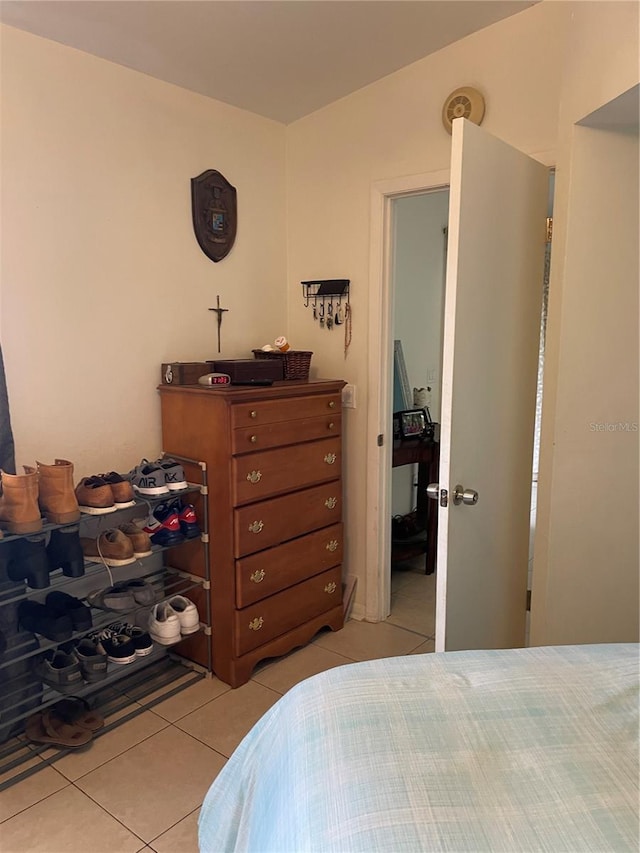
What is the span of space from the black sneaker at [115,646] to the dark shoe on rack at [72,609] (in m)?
0.15

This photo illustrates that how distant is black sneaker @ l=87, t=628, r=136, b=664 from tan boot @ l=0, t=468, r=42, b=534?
573mm

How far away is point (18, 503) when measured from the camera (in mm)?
1884

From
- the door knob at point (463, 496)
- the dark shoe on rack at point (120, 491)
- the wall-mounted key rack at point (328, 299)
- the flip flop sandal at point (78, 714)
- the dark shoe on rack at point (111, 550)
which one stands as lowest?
the flip flop sandal at point (78, 714)

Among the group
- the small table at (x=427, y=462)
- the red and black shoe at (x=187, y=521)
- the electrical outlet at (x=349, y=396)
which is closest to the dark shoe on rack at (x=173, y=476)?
the red and black shoe at (x=187, y=521)

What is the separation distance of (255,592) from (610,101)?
2.06 meters

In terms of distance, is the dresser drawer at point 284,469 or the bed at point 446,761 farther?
the dresser drawer at point 284,469

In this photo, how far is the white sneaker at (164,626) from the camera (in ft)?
7.59

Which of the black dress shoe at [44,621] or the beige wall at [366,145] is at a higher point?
the beige wall at [366,145]

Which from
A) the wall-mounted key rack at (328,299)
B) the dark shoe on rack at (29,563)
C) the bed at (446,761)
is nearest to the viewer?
the bed at (446,761)

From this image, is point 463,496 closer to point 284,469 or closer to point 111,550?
point 284,469

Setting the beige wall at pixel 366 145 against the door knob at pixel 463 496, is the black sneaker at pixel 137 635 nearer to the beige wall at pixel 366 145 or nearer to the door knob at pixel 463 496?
the beige wall at pixel 366 145

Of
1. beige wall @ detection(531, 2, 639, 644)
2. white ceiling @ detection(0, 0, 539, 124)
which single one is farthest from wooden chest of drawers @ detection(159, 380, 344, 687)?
white ceiling @ detection(0, 0, 539, 124)

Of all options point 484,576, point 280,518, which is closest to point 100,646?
point 280,518

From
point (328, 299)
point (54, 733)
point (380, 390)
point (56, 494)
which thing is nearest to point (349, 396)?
point (380, 390)
